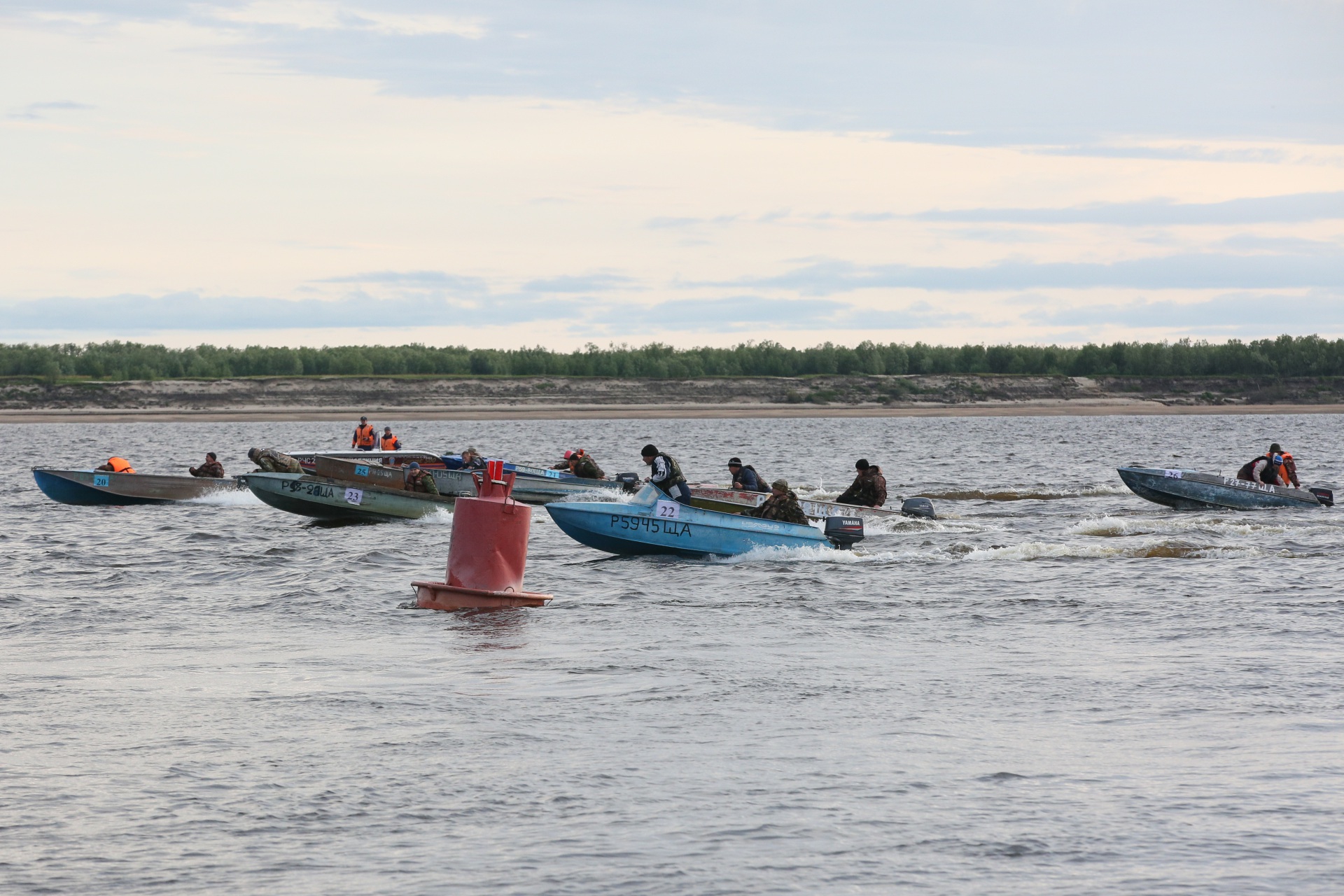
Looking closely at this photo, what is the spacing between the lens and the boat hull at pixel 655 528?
21.7 metres

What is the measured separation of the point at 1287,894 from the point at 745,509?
19321 millimetres

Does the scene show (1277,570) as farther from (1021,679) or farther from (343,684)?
(343,684)

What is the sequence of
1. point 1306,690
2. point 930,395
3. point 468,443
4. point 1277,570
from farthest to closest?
point 930,395
point 468,443
point 1277,570
point 1306,690

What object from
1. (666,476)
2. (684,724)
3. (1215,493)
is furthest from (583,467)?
(684,724)

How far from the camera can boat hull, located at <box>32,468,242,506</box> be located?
1297 inches

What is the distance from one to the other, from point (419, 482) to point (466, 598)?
43.3 ft

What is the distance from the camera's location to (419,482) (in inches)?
1144

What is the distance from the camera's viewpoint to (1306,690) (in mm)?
11984

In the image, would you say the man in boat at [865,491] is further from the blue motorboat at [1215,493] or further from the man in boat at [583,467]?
the blue motorboat at [1215,493]

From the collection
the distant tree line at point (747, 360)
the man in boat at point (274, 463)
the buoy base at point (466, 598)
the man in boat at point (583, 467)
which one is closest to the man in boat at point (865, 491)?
the man in boat at point (583, 467)

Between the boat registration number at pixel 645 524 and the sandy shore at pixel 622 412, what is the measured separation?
80.3 meters

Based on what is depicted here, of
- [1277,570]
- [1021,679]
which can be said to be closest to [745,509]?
[1277,570]

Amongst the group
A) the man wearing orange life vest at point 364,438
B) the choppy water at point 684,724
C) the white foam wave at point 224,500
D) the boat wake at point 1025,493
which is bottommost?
the white foam wave at point 224,500

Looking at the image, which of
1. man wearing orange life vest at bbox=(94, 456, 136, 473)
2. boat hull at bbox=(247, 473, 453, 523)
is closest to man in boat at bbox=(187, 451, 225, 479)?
man wearing orange life vest at bbox=(94, 456, 136, 473)
